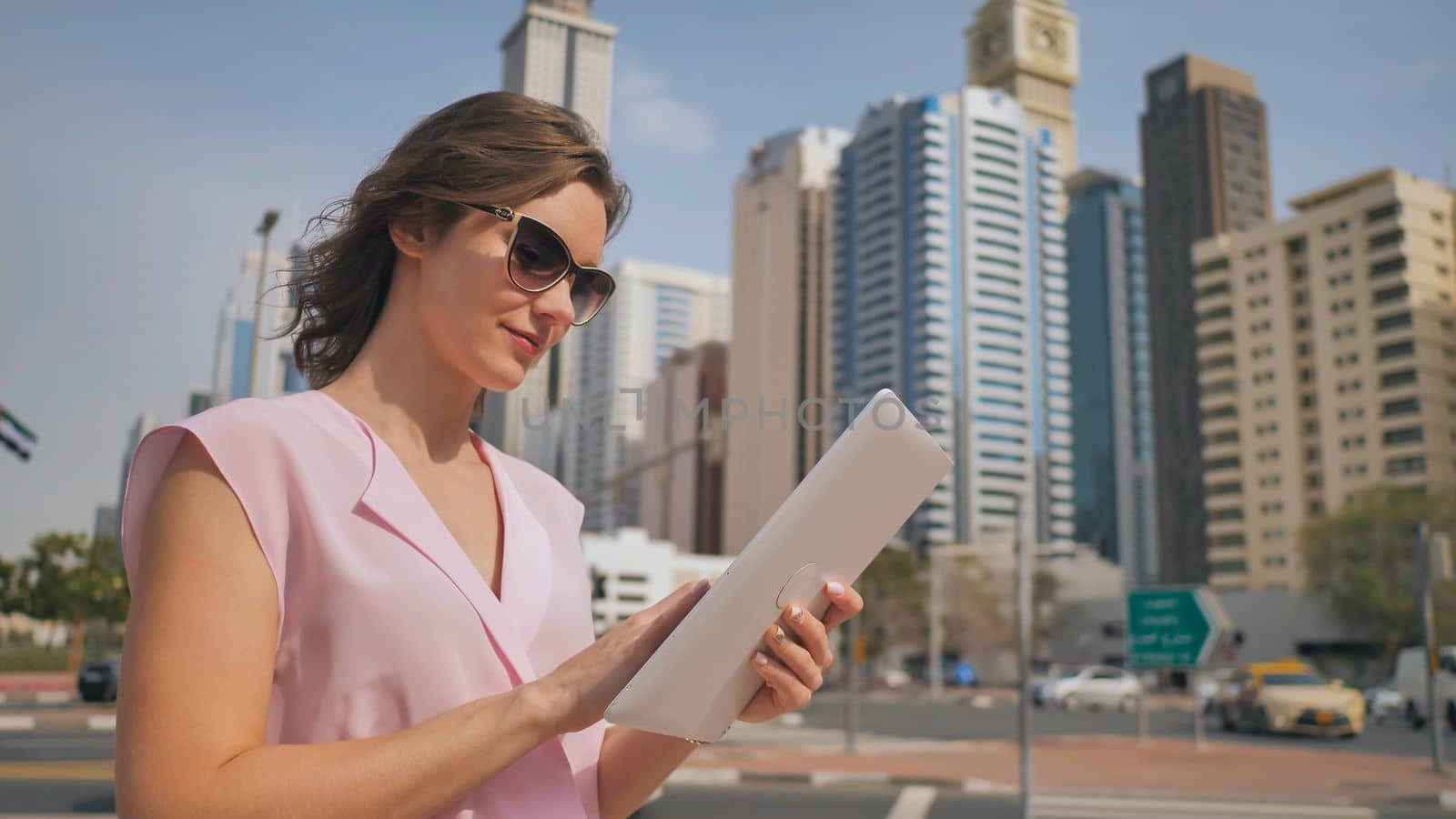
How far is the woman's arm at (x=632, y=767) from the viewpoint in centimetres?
151

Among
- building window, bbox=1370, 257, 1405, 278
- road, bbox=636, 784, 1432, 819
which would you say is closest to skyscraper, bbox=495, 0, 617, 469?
road, bbox=636, 784, 1432, 819

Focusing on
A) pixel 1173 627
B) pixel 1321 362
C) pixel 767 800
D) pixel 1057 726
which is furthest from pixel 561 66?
pixel 1321 362

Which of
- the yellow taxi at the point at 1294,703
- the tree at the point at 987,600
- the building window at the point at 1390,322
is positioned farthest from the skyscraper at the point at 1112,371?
the yellow taxi at the point at 1294,703

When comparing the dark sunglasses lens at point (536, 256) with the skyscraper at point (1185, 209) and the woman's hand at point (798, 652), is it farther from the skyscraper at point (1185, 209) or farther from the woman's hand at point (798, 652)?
the skyscraper at point (1185, 209)

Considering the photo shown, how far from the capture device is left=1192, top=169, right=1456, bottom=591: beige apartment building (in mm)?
71562

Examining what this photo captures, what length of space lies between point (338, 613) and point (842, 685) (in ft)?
227

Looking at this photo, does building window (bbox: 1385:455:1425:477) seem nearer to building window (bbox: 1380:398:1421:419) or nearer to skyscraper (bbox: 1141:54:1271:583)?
building window (bbox: 1380:398:1421:419)

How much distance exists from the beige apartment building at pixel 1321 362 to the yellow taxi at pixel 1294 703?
50.4m

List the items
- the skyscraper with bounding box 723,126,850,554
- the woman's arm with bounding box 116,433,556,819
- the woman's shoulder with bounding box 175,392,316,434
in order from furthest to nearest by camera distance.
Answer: the skyscraper with bounding box 723,126,850,554, the woman's shoulder with bounding box 175,392,316,434, the woman's arm with bounding box 116,433,556,819

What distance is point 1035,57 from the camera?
540ft

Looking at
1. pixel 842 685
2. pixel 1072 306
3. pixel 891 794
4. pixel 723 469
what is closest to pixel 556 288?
pixel 891 794

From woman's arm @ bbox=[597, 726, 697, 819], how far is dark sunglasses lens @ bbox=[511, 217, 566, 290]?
61 centimetres

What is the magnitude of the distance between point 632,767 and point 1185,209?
126 metres

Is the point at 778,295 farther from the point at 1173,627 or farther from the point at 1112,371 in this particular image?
the point at 1173,627
